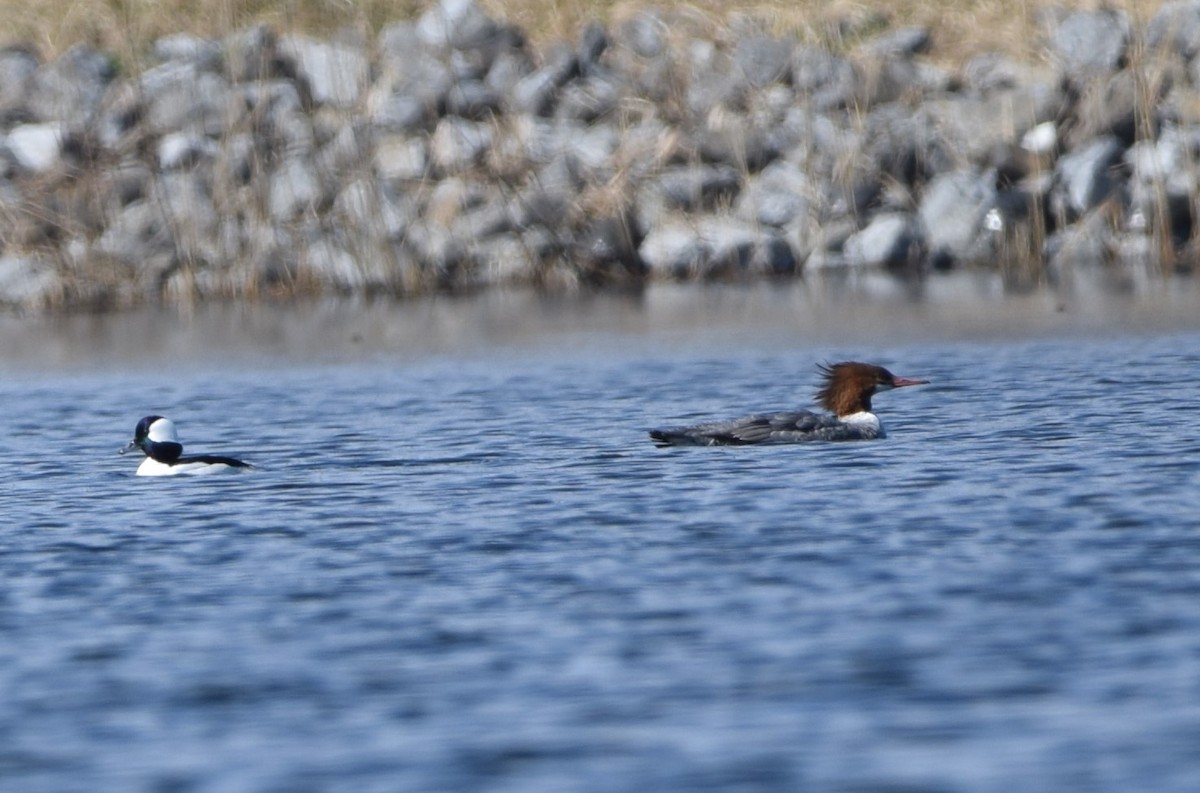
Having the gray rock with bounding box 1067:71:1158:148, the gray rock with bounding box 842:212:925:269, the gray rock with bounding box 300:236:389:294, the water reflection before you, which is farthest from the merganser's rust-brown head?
the gray rock with bounding box 1067:71:1158:148

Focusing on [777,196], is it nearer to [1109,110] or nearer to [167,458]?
[1109,110]

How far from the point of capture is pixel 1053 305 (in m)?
21.3

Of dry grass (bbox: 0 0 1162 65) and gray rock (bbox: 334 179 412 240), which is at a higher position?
dry grass (bbox: 0 0 1162 65)

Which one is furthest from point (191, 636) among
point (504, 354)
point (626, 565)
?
point (504, 354)

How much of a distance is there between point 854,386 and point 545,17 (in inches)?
802

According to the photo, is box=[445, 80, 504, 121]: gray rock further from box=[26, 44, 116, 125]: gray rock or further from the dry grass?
box=[26, 44, 116, 125]: gray rock

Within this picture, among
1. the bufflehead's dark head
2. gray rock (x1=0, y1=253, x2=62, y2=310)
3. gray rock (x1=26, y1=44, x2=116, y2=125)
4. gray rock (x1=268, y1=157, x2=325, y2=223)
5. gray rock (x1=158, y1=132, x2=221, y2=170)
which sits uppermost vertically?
gray rock (x1=26, y1=44, x2=116, y2=125)

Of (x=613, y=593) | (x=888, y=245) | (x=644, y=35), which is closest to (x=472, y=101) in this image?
(x=644, y=35)

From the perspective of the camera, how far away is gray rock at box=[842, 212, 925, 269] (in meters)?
27.0

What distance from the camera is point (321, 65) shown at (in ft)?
95.0

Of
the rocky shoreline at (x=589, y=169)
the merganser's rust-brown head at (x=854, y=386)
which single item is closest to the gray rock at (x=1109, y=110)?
the rocky shoreline at (x=589, y=169)

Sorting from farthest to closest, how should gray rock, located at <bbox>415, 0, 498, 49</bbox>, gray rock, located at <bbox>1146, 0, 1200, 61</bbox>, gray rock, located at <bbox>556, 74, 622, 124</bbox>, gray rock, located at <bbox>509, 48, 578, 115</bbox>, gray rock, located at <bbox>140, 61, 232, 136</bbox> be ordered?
gray rock, located at <bbox>415, 0, 498, 49</bbox> < gray rock, located at <bbox>509, 48, 578, 115</bbox> < gray rock, located at <bbox>556, 74, 622, 124</bbox> < gray rock, located at <bbox>140, 61, 232, 136</bbox> < gray rock, located at <bbox>1146, 0, 1200, 61</bbox>

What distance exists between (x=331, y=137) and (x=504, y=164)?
214cm

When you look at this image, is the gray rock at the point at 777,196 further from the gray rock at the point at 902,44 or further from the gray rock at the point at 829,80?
the gray rock at the point at 902,44
